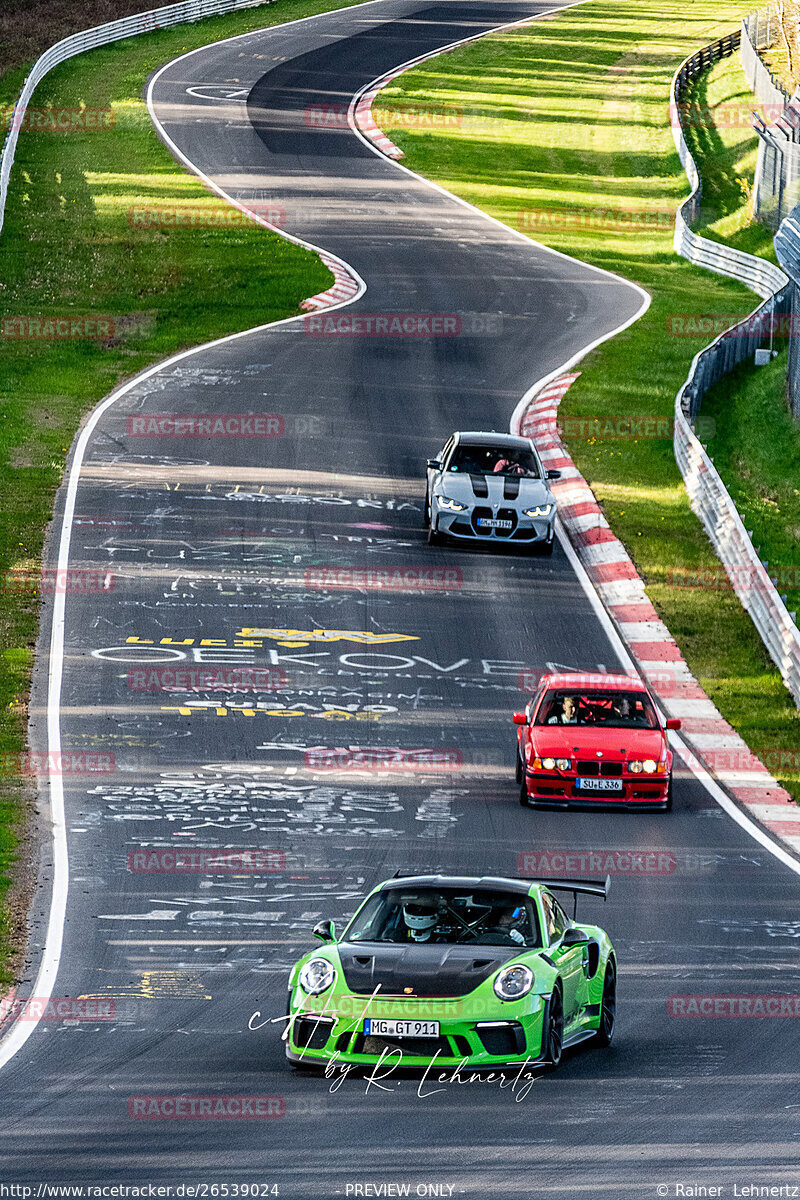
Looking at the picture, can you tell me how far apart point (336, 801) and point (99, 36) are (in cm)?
5831

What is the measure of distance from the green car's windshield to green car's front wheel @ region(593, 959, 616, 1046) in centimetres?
80

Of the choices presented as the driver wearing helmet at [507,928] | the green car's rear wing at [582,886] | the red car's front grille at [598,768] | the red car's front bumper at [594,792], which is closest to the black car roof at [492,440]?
the red car's front grille at [598,768]

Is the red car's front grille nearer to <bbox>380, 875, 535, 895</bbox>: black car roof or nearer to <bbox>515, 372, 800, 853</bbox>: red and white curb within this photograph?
<bbox>515, 372, 800, 853</bbox>: red and white curb

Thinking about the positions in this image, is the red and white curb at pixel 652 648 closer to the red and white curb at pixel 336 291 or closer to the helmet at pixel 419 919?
the helmet at pixel 419 919

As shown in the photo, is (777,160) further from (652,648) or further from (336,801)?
(336,801)

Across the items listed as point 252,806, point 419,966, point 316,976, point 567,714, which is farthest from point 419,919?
point 567,714

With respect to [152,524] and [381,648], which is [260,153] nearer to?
[152,524]

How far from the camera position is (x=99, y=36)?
7094 centimetres

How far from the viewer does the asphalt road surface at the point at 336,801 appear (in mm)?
9562

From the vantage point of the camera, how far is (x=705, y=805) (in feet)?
62.9

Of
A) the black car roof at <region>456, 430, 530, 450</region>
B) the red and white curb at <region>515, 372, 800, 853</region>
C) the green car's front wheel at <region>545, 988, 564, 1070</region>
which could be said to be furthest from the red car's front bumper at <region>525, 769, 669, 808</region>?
the black car roof at <region>456, 430, 530, 450</region>

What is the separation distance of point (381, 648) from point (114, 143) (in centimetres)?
3750

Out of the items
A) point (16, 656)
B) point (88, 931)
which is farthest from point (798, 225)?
Result: point (88, 931)

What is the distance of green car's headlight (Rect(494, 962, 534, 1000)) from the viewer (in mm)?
10516
